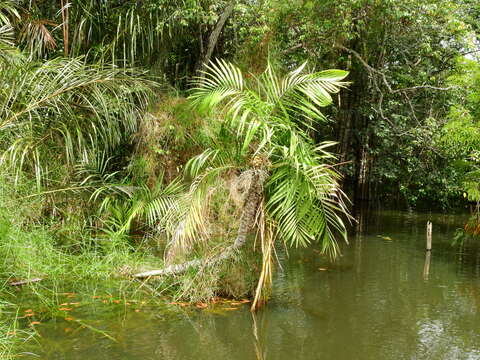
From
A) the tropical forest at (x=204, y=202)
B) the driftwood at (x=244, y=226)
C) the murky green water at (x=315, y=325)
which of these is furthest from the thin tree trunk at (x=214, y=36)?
the driftwood at (x=244, y=226)

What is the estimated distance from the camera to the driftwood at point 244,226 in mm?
6191

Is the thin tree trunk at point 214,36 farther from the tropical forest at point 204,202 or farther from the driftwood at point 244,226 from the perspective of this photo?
the driftwood at point 244,226

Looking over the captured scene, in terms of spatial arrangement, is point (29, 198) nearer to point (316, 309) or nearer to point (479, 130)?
point (316, 309)

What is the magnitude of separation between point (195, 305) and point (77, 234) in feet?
8.39

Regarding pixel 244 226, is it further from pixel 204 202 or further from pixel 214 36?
pixel 214 36

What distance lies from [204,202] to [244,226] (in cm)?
55

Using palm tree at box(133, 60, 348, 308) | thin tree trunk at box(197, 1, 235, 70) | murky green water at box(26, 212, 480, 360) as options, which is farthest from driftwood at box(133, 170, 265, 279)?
thin tree trunk at box(197, 1, 235, 70)

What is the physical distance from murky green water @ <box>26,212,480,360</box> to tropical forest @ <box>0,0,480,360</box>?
1.1 inches

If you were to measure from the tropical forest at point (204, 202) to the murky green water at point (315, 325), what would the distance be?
0.10 ft

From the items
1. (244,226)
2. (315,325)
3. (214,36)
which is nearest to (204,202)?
(244,226)

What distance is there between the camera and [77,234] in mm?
8133

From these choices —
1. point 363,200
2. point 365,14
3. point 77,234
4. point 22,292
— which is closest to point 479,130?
point 365,14

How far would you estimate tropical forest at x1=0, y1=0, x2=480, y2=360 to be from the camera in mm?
5730

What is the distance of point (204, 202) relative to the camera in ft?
20.5
